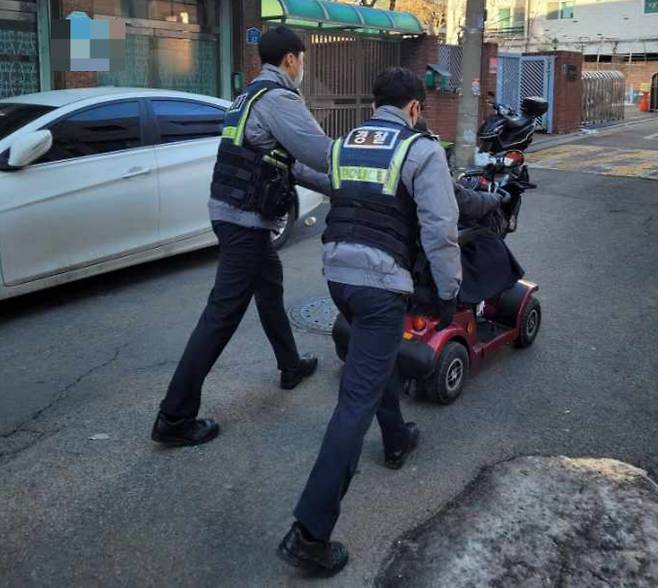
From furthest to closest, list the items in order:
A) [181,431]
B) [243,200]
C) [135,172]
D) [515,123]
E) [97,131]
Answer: [135,172], [97,131], [515,123], [181,431], [243,200]

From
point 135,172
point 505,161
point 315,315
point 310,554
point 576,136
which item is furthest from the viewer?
point 576,136

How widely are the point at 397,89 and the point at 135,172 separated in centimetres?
374

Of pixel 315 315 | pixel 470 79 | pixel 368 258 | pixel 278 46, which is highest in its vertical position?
pixel 470 79

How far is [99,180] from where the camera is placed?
608 centimetres

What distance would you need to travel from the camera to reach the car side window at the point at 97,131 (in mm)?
5910

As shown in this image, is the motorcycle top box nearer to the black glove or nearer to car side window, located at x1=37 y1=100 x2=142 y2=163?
the black glove

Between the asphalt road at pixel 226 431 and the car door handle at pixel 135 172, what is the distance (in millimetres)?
934

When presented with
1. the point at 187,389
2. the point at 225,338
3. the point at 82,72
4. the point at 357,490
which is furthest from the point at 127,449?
the point at 82,72

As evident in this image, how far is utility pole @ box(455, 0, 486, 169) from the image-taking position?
9.44m

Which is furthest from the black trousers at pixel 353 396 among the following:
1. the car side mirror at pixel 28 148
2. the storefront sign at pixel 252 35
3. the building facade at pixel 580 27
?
the building facade at pixel 580 27

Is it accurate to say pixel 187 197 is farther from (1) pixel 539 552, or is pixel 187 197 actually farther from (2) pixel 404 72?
(1) pixel 539 552

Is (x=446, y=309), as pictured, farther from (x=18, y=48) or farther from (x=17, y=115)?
(x=18, y=48)

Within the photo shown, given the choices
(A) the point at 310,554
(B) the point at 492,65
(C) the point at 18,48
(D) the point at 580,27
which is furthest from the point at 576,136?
(D) the point at 580,27

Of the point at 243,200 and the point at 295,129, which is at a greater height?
the point at 295,129
